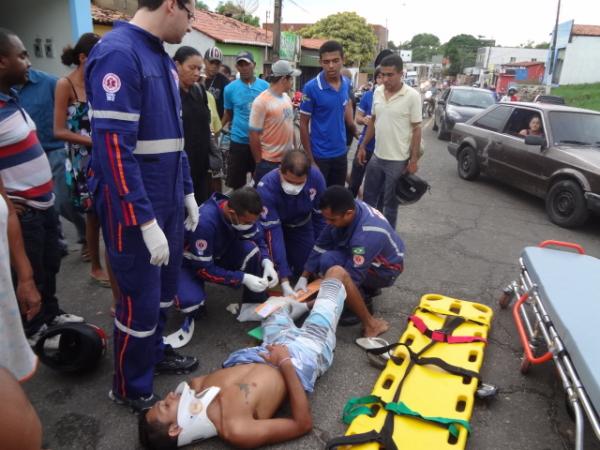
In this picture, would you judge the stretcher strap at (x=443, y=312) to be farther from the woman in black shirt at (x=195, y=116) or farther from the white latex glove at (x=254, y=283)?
the woman in black shirt at (x=195, y=116)

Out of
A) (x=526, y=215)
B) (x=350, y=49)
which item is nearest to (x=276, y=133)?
(x=526, y=215)

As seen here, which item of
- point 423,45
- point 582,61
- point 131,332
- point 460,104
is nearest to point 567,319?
point 131,332

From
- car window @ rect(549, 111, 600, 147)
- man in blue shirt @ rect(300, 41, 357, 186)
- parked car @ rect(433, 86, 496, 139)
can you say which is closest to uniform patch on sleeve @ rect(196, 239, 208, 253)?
man in blue shirt @ rect(300, 41, 357, 186)

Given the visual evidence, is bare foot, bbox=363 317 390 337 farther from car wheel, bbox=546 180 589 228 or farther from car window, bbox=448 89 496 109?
car window, bbox=448 89 496 109

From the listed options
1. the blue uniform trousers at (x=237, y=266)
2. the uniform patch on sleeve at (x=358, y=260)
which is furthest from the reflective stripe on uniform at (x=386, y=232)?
the blue uniform trousers at (x=237, y=266)

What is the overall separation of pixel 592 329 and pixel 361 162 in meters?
3.14

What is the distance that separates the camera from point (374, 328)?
3.12 meters

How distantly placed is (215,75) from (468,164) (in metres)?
4.57

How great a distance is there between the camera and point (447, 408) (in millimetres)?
2320

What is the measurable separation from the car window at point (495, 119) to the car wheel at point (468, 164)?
0.44 m

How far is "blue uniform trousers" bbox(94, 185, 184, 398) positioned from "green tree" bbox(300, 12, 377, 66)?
Result: 3755cm

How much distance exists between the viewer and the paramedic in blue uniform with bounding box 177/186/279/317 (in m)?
2.99

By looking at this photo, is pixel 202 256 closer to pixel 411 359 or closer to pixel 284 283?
pixel 284 283

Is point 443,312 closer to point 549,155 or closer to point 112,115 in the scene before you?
point 112,115
